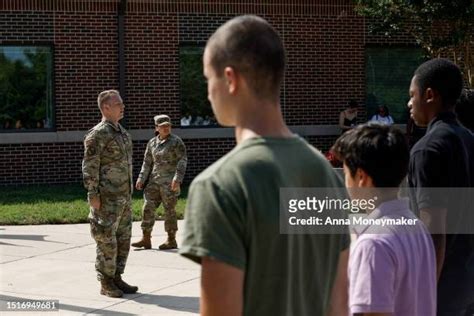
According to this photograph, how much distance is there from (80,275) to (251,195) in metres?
7.67

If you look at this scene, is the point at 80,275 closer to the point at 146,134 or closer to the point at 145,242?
the point at 145,242

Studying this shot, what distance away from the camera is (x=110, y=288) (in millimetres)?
8695

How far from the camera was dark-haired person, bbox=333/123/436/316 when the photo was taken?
3.20 metres

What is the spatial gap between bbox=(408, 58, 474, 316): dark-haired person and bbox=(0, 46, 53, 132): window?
15.1 metres

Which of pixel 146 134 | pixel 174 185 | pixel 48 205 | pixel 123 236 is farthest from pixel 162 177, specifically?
pixel 146 134

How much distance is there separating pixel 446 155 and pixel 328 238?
136 cm

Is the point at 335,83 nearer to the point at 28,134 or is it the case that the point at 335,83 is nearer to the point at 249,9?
the point at 249,9

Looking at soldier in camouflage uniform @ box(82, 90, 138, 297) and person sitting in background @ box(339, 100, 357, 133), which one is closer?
soldier in camouflage uniform @ box(82, 90, 138, 297)

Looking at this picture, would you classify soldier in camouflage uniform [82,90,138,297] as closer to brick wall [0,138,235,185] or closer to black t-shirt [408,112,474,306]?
black t-shirt [408,112,474,306]

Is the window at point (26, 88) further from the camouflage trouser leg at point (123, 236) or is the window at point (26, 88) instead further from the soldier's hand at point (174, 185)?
the camouflage trouser leg at point (123, 236)

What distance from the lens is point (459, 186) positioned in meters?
4.02

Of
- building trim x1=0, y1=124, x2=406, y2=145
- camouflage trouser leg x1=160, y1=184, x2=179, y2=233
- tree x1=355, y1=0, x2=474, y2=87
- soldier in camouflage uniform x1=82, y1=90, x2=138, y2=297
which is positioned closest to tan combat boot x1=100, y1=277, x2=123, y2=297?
soldier in camouflage uniform x1=82, y1=90, x2=138, y2=297

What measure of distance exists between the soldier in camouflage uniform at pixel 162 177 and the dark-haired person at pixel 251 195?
8706mm

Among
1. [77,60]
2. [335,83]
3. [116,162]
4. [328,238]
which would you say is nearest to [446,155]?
[328,238]
